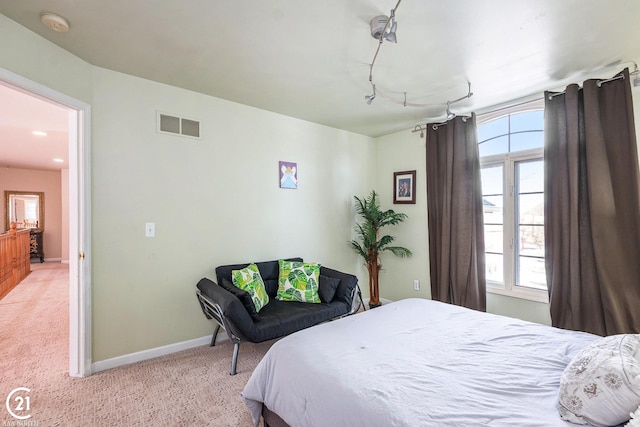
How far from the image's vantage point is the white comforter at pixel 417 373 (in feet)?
3.59

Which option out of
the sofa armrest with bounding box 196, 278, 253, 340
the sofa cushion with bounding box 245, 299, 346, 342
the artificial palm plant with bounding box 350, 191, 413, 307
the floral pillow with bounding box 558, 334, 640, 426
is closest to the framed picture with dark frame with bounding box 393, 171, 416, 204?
the artificial palm plant with bounding box 350, 191, 413, 307

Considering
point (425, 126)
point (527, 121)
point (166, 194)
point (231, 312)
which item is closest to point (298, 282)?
point (231, 312)

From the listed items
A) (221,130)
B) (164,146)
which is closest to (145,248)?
(164,146)

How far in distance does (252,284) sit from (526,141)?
3031 millimetres

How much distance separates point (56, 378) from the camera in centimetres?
228

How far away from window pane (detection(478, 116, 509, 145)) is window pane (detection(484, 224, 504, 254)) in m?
0.99

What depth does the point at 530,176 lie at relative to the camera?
3.01 meters

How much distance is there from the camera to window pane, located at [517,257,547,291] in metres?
2.94

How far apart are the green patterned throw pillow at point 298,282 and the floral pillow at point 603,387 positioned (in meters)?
2.12

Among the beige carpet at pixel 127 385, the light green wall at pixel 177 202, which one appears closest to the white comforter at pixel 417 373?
the beige carpet at pixel 127 385

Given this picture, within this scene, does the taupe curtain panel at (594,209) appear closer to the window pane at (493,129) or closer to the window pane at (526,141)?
the window pane at (526,141)

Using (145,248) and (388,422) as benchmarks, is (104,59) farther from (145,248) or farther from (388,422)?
(388,422)

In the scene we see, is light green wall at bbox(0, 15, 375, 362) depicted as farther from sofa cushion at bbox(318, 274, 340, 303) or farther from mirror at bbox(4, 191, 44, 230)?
mirror at bbox(4, 191, 44, 230)

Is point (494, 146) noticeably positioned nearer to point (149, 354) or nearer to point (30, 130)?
point (149, 354)
